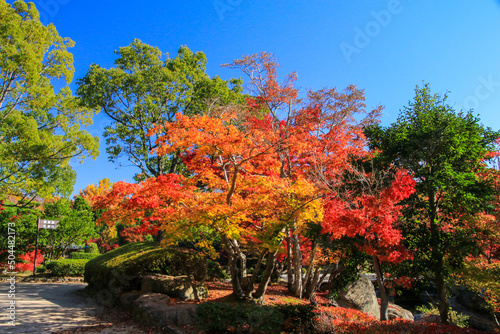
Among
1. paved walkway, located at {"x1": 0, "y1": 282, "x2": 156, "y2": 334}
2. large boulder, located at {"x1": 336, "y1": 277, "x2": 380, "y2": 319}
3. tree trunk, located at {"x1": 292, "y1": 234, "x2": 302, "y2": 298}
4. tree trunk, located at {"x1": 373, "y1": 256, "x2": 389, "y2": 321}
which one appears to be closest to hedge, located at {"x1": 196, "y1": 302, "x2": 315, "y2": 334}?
paved walkway, located at {"x1": 0, "y1": 282, "x2": 156, "y2": 334}

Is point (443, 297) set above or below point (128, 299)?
above

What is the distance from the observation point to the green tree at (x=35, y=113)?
11.1 meters

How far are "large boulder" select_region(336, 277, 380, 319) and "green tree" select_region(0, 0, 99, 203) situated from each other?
1303 centimetres

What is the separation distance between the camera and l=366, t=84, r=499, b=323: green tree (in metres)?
6.13

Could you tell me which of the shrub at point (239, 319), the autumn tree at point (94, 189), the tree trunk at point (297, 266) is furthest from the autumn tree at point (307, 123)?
the autumn tree at point (94, 189)

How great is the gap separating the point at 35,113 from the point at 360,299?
16.4 metres

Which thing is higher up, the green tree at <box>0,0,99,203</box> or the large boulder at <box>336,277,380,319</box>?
the green tree at <box>0,0,99,203</box>

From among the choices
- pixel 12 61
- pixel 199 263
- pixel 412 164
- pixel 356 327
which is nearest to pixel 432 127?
pixel 412 164

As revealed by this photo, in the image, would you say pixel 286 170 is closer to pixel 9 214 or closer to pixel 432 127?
pixel 432 127

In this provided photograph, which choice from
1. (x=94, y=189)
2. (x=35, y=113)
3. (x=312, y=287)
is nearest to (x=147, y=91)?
(x=35, y=113)

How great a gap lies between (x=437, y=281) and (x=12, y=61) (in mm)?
15722

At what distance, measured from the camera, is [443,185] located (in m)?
5.99

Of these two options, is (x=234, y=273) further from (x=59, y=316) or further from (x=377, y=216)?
(x=59, y=316)

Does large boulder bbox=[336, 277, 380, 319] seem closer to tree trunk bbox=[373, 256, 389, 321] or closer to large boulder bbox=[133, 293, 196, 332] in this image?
tree trunk bbox=[373, 256, 389, 321]
